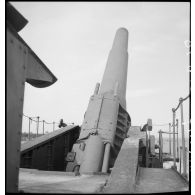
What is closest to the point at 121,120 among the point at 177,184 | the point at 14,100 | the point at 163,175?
the point at 163,175

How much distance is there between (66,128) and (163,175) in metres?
5.10

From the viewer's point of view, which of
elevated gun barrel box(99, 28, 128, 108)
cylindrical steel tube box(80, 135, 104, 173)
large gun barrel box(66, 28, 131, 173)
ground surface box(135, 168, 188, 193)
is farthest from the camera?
elevated gun barrel box(99, 28, 128, 108)

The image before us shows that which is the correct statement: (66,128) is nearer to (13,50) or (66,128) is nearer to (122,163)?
(122,163)

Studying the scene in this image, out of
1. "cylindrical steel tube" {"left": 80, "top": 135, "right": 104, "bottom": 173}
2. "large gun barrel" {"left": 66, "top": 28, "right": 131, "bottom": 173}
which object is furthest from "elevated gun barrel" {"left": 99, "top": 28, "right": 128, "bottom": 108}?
"cylindrical steel tube" {"left": 80, "top": 135, "right": 104, "bottom": 173}

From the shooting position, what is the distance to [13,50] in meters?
2.67

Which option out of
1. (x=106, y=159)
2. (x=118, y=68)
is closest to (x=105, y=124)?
(x=106, y=159)

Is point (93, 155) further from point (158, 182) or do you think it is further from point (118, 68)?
point (118, 68)

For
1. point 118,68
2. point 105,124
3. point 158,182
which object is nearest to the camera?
point 158,182

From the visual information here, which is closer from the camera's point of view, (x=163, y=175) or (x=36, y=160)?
(x=163, y=175)

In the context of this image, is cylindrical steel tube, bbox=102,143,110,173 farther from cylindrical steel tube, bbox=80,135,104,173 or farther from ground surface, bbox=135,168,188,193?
ground surface, bbox=135,168,188,193

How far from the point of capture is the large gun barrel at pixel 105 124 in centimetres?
665

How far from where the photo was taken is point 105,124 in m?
7.33

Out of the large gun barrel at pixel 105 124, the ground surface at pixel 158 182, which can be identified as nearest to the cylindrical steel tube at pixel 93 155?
the large gun barrel at pixel 105 124

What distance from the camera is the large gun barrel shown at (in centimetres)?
665
